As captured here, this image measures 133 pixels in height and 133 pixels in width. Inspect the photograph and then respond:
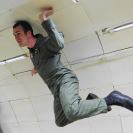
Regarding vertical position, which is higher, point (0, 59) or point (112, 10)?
point (112, 10)

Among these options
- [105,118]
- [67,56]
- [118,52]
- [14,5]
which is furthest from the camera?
[105,118]

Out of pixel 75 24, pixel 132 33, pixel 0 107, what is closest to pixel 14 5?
pixel 75 24

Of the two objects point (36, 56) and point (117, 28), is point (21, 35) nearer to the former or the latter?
point (36, 56)

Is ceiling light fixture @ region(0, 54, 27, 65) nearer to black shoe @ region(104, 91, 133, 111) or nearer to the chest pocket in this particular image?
the chest pocket

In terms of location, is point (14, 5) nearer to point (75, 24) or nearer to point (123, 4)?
point (75, 24)

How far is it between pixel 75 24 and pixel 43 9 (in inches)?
22.0

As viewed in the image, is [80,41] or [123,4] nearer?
[123,4]

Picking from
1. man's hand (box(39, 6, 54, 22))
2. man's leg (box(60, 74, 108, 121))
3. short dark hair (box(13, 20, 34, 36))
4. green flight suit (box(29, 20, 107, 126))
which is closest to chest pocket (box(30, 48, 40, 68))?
green flight suit (box(29, 20, 107, 126))

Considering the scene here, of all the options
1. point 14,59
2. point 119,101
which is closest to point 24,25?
point 14,59

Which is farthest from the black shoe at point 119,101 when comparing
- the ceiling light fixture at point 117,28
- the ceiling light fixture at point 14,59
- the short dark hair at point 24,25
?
the ceiling light fixture at point 14,59

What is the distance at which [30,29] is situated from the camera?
412cm

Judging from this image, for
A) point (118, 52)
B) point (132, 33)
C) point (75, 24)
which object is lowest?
point (118, 52)

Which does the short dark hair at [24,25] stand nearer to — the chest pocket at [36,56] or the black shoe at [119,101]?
the chest pocket at [36,56]

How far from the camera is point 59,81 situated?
3.84 meters
